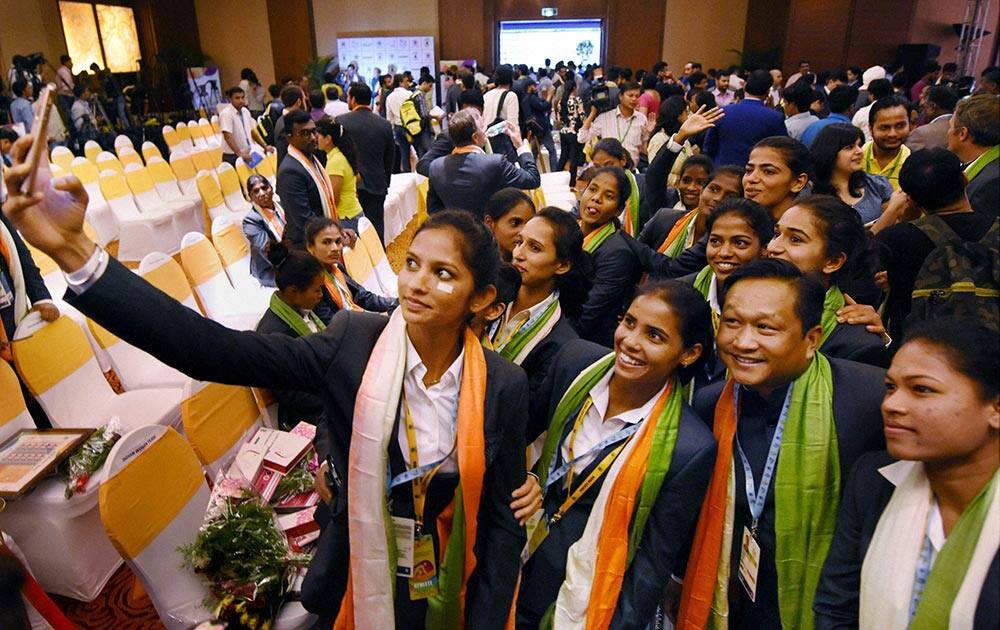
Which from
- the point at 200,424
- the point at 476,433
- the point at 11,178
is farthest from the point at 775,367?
the point at 200,424

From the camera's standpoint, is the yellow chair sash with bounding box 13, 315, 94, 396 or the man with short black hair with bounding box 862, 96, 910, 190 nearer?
the yellow chair sash with bounding box 13, 315, 94, 396

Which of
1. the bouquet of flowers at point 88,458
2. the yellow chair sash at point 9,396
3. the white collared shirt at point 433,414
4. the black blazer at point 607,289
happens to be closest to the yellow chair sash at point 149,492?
the bouquet of flowers at point 88,458

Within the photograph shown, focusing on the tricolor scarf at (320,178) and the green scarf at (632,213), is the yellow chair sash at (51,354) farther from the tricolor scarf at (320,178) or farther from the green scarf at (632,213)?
the green scarf at (632,213)

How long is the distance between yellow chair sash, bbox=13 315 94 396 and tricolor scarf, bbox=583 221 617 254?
2.29 m

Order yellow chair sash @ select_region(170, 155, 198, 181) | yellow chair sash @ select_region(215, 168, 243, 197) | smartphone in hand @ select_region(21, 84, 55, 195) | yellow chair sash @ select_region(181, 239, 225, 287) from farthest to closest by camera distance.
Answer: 1. yellow chair sash @ select_region(170, 155, 198, 181)
2. yellow chair sash @ select_region(215, 168, 243, 197)
3. yellow chair sash @ select_region(181, 239, 225, 287)
4. smartphone in hand @ select_region(21, 84, 55, 195)

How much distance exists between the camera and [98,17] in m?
12.3

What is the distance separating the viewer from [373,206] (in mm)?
5215

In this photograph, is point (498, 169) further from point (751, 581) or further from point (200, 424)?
point (751, 581)

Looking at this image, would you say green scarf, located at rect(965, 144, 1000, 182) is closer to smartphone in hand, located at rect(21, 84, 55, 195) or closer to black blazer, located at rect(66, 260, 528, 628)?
black blazer, located at rect(66, 260, 528, 628)

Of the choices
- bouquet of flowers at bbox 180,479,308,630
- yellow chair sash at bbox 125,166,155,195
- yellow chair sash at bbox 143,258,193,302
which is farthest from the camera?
yellow chair sash at bbox 125,166,155,195

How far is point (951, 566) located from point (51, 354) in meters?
3.16

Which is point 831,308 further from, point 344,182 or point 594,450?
point 344,182

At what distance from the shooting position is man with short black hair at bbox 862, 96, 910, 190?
3152 mm

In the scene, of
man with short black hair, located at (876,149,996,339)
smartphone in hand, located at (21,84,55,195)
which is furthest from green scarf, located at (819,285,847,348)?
smartphone in hand, located at (21,84,55,195)
